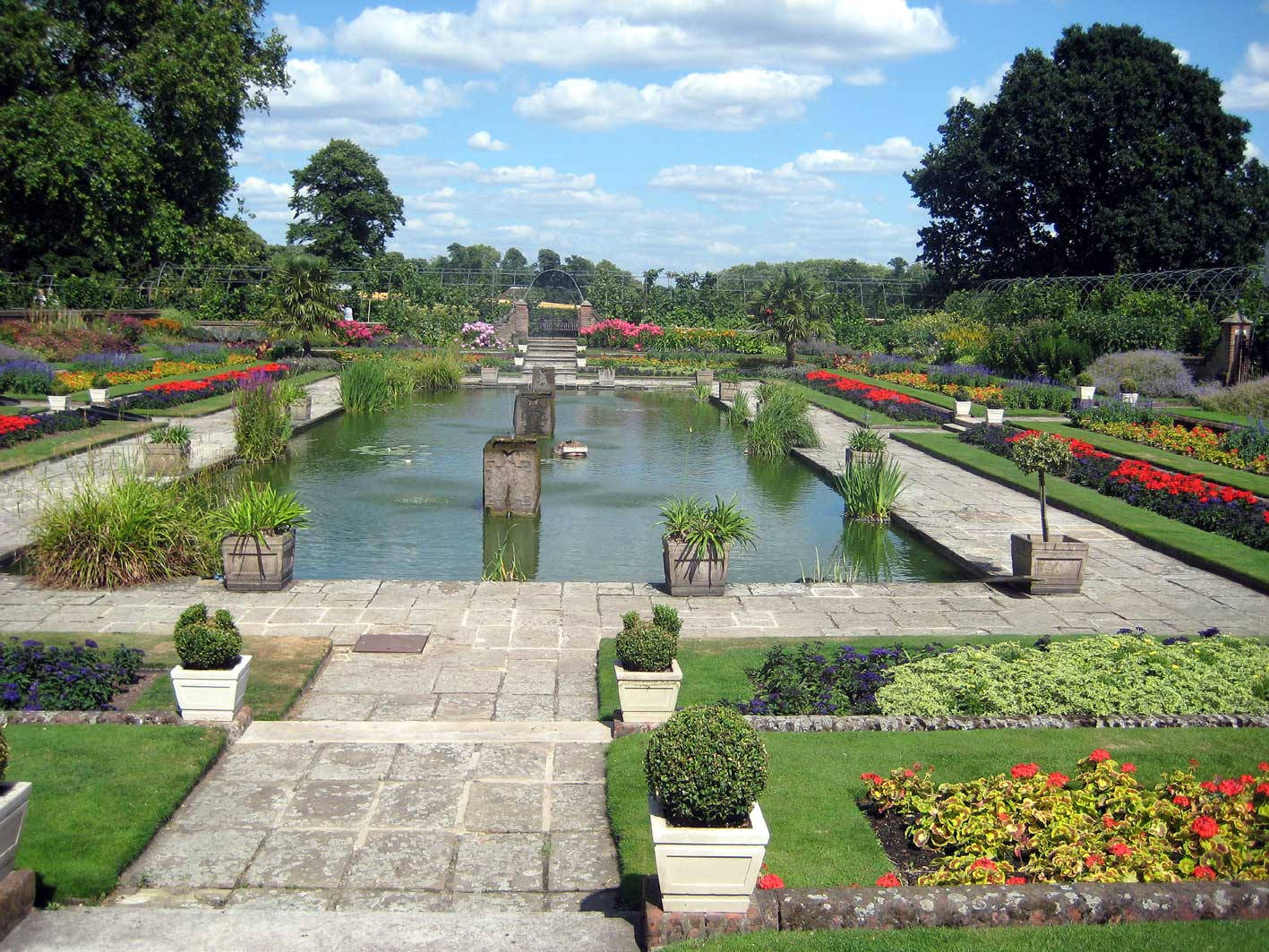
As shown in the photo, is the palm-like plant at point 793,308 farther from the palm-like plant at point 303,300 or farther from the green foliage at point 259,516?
the green foliage at point 259,516

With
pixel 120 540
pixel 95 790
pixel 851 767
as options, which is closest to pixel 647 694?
pixel 851 767

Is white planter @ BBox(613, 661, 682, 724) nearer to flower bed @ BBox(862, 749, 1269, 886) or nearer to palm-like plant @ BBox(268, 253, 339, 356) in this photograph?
flower bed @ BBox(862, 749, 1269, 886)

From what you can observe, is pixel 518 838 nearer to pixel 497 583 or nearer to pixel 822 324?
pixel 497 583

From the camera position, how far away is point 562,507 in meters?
15.0

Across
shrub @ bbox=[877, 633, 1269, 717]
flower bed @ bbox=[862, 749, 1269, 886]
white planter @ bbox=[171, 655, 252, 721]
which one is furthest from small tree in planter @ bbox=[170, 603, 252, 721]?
shrub @ bbox=[877, 633, 1269, 717]

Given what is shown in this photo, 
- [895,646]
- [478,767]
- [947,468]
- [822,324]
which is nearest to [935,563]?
[895,646]

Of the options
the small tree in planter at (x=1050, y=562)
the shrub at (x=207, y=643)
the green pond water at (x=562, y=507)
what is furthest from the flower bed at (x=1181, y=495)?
the shrub at (x=207, y=643)

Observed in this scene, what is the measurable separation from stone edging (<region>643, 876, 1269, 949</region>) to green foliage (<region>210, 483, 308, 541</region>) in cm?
697

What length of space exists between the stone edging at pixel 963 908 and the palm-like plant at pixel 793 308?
32148 millimetres

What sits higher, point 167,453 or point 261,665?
point 167,453

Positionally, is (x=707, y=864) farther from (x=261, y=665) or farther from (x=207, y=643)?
(x=261, y=665)

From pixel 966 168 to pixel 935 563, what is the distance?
39200 mm

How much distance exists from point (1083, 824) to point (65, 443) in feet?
54.0

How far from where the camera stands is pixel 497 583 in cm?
1068
